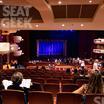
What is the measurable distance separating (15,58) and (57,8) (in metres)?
16.7

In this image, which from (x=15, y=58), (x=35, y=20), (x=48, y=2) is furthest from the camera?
(x=15, y=58)

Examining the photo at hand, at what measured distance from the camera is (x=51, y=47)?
116 ft

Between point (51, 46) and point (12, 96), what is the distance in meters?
29.6

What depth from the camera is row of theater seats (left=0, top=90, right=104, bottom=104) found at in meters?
5.35

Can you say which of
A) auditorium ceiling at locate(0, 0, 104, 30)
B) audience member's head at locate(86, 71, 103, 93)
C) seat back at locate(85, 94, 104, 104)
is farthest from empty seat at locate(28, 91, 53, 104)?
auditorium ceiling at locate(0, 0, 104, 30)

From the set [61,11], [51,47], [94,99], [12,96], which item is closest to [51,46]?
[51,47]

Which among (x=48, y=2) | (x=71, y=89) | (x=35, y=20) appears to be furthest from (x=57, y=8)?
(x=71, y=89)

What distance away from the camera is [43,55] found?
113ft

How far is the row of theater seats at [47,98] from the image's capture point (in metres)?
5.35

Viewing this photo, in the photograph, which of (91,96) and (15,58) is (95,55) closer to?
(15,58)

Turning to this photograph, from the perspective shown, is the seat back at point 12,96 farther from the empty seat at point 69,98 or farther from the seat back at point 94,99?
the seat back at point 94,99

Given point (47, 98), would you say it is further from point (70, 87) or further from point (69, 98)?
point (70, 87)

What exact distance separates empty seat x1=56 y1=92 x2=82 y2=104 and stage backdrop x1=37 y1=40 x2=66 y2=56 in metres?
28.5

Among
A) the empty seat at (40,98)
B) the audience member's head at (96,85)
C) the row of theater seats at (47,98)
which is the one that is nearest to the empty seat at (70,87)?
the audience member's head at (96,85)
